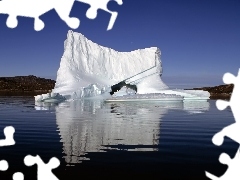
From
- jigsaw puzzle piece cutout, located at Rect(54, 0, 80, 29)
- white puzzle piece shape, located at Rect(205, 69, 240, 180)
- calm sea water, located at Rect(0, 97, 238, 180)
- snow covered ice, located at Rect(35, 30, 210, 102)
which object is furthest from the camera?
snow covered ice, located at Rect(35, 30, 210, 102)

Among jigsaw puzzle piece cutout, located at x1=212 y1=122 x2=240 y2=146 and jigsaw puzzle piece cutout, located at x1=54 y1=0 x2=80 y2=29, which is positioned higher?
jigsaw puzzle piece cutout, located at x1=54 y1=0 x2=80 y2=29

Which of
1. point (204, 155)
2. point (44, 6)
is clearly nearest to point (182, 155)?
point (204, 155)

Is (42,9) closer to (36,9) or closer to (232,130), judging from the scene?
(36,9)

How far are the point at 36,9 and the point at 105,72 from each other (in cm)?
4558

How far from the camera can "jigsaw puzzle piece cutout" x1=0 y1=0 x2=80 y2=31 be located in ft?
21.1

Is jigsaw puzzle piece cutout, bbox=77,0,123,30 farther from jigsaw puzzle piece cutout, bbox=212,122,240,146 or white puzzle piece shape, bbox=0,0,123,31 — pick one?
jigsaw puzzle piece cutout, bbox=212,122,240,146

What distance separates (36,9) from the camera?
668 centimetres

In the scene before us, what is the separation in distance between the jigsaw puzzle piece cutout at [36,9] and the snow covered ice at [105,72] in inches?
1463

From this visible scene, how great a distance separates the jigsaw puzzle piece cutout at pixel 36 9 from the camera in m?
6.45

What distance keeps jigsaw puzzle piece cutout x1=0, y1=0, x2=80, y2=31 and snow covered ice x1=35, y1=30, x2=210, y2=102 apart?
122 feet

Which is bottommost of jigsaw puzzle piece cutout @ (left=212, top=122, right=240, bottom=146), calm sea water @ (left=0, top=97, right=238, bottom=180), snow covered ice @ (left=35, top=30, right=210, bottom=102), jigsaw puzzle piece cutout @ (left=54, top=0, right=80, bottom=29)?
calm sea water @ (left=0, top=97, right=238, bottom=180)

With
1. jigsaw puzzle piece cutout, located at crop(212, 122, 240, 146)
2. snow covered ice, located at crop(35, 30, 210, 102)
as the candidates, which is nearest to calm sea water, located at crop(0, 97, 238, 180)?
jigsaw puzzle piece cutout, located at crop(212, 122, 240, 146)

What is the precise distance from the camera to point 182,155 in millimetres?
10625

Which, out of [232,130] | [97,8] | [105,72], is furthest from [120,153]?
[105,72]
